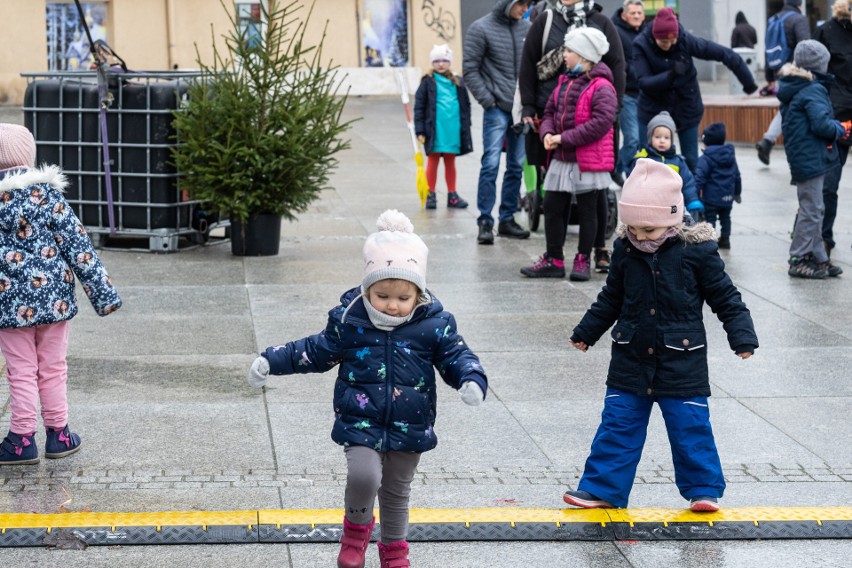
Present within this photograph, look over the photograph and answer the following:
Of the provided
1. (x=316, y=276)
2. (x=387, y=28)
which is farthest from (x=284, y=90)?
(x=387, y=28)

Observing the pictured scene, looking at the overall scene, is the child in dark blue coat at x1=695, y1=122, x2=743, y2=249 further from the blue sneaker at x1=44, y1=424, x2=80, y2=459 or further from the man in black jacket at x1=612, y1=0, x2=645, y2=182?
the blue sneaker at x1=44, y1=424, x2=80, y2=459

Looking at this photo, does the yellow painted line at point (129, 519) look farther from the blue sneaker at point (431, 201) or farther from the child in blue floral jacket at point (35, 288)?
the blue sneaker at point (431, 201)

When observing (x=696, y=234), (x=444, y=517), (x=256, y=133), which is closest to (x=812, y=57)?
(x=256, y=133)

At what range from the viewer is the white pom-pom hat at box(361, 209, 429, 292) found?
13.5ft

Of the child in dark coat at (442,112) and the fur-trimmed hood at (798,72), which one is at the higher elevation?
the fur-trimmed hood at (798,72)

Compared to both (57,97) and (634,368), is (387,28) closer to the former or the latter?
(57,97)

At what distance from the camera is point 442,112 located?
40.9 ft

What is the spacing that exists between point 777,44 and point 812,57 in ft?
39.8

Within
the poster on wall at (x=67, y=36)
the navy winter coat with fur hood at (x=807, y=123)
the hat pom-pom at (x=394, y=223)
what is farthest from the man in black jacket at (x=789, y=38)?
the poster on wall at (x=67, y=36)

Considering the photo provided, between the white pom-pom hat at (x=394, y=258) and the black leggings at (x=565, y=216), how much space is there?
503 centimetres

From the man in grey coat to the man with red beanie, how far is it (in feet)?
3.46

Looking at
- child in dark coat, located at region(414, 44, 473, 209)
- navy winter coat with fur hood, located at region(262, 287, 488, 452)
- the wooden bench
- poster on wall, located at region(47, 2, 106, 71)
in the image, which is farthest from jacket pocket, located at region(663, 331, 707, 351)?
poster on wall, located at region(47, 2, 106, 71)

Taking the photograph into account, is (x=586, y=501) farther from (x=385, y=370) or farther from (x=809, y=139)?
(x=809, y=139)

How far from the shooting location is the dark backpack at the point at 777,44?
19719 millimetres
